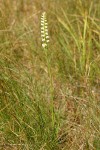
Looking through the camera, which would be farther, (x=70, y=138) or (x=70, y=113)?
(x=70, y=113)

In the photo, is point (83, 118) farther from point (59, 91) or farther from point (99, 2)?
point (99, 2)

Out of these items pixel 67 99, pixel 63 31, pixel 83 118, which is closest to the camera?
pixel 83 118

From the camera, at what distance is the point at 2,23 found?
9.66 ft

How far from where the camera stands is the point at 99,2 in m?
3.51

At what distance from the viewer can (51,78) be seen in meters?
2.23

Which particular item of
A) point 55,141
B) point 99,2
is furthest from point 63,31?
point 55,141

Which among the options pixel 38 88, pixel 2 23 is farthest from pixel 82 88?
pixel 2 23

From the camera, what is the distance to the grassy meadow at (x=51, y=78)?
233cm

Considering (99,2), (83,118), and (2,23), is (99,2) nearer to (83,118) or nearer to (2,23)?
(2,23)

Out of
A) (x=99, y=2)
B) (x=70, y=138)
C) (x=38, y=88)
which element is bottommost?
(x=70, y=138)

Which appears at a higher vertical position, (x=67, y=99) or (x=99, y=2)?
(x=99, y=2)

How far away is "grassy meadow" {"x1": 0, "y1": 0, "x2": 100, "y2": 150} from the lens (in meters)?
2.33

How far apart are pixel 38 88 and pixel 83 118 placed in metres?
0.38

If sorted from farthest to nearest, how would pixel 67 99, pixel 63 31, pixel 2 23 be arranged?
pixel 63 31
pixel 2 23
pixel 67 99
